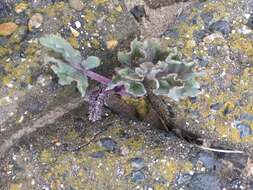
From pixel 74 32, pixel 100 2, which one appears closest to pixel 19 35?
pixel 74 32

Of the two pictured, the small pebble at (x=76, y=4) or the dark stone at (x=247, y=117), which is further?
the small pebble at (x=76, y=4)

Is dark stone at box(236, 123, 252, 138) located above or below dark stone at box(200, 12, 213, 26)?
below

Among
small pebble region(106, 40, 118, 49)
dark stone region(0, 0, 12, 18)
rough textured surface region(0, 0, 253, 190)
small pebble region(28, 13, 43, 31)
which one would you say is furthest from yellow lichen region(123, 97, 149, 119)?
dark stone region(0, 0, 12, 18)

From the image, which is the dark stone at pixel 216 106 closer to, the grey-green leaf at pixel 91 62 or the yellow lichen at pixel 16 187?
the grey-green leaf at pixel 91 62

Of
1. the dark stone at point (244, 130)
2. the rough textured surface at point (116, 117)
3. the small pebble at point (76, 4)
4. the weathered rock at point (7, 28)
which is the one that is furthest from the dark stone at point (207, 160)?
the weathered rock at point (7, 28)

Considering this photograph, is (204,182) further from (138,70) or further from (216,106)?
(138,70)

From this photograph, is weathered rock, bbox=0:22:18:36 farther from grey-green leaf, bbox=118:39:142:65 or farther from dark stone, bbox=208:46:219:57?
dark stone, bbox=208:46:219:57
